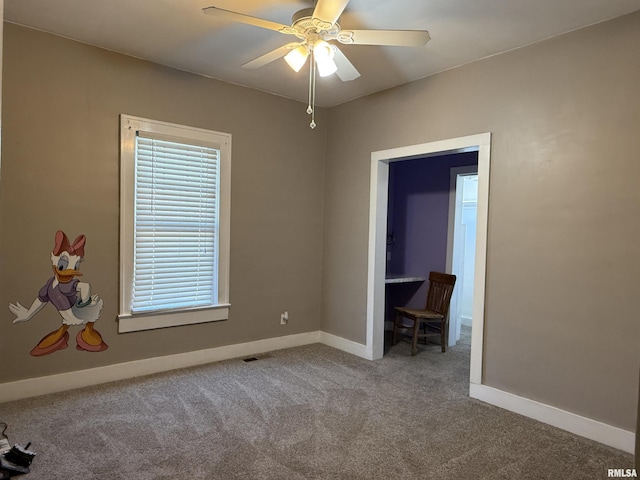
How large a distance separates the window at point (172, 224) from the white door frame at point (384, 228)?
147 centimetres

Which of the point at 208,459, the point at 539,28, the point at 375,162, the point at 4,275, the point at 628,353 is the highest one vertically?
the point at 539,28

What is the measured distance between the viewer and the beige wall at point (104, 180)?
3068 mm

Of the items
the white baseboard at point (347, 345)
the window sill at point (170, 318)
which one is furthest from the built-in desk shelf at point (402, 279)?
the window sill at point (170, 318)

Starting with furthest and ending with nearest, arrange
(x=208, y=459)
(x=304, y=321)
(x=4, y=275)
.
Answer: (x=304, y=321), (x=4, y=275), (x=208, y=459)

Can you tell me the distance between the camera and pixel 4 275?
3033 millimetres

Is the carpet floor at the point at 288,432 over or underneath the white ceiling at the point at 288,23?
underneath

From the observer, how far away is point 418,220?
543 centimetres

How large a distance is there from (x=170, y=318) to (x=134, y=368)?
503mm

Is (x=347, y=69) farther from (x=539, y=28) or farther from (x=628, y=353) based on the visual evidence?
(x=628, y=353)

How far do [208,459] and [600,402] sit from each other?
250 centimetres

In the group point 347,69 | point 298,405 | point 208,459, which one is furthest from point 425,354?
point 347,69

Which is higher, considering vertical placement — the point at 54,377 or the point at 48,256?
the point at 48,256

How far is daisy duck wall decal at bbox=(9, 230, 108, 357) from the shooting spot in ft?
10.4

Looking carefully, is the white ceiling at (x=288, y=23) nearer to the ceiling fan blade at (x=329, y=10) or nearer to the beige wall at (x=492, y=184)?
the beige wall at (x=492, y=184)
